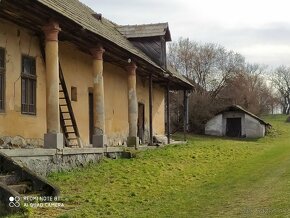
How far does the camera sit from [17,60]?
13.9 metres

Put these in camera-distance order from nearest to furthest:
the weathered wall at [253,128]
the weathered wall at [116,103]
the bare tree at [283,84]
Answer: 1. the weathered wall at [116,103]
2. the weathered wall at [253,128]
3. the bare tree at [283,84]

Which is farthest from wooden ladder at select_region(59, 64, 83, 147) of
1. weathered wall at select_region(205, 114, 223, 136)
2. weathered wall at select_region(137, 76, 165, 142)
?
weathered wall at select_region(205, 114, 223, 136)

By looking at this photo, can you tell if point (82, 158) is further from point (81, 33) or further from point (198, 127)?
point (198, 127)

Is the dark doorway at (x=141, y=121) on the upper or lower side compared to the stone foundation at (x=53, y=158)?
upper

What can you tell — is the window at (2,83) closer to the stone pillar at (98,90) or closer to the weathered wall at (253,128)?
the stone pillar at (98,90)

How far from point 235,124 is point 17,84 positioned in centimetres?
3496

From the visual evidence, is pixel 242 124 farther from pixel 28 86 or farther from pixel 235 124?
pixel 28 86

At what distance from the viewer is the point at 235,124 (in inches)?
1828

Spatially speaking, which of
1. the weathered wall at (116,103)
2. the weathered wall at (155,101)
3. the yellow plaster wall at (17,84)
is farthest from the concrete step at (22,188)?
the weathered wall at (155,101)

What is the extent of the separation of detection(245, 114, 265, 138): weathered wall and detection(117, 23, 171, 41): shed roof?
22.2 metres

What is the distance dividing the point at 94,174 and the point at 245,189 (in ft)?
12.7

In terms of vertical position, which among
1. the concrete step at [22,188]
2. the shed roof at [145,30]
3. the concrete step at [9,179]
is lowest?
the concrete step at [22,188]

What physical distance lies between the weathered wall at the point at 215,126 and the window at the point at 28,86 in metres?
32.8

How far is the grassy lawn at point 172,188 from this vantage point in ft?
29.0
